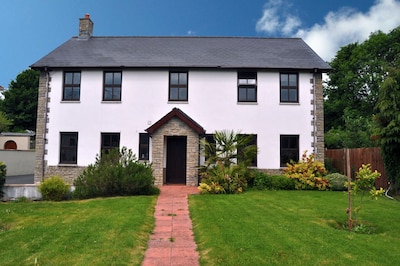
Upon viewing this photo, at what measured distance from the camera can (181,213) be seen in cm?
991

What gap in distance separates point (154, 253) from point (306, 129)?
1315 cm

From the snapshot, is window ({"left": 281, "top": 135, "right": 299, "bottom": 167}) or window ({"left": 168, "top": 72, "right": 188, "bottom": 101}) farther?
window ({"left": 168, "top": 72, "right": 188, "bottom": 101})

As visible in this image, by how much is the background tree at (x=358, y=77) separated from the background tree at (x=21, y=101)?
37.0 meters

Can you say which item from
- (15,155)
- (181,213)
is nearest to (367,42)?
(181,213)

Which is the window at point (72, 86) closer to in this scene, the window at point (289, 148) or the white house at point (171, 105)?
the white house at point (171, 105)

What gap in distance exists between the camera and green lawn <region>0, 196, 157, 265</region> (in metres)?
5.63

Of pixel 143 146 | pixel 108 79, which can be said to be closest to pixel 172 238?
pixel 143 146

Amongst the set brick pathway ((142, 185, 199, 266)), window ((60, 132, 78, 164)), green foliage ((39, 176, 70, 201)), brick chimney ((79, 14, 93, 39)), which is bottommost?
brick pathway ((142, 185, 199, 266))

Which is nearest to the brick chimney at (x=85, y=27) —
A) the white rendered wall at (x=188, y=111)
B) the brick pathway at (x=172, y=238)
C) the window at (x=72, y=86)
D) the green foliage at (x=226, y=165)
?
the window at (x=72, y=86)

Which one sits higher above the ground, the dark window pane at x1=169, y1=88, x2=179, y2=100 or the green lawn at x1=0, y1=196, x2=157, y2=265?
the dark window pane at x1=169, y1=88, x2=179, y2=100

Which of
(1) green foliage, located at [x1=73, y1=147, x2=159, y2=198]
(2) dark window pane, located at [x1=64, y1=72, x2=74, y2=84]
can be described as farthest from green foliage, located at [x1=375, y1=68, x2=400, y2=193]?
(2) dark window pane, located at [x1=64, y1=72, x2=74, y2=84]

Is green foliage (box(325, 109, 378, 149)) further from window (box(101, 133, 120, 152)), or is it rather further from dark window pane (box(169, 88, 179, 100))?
window (box(101, 133, 120, 152))

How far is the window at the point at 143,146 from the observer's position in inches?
687

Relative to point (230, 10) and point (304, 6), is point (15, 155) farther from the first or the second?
point (304, 6)
